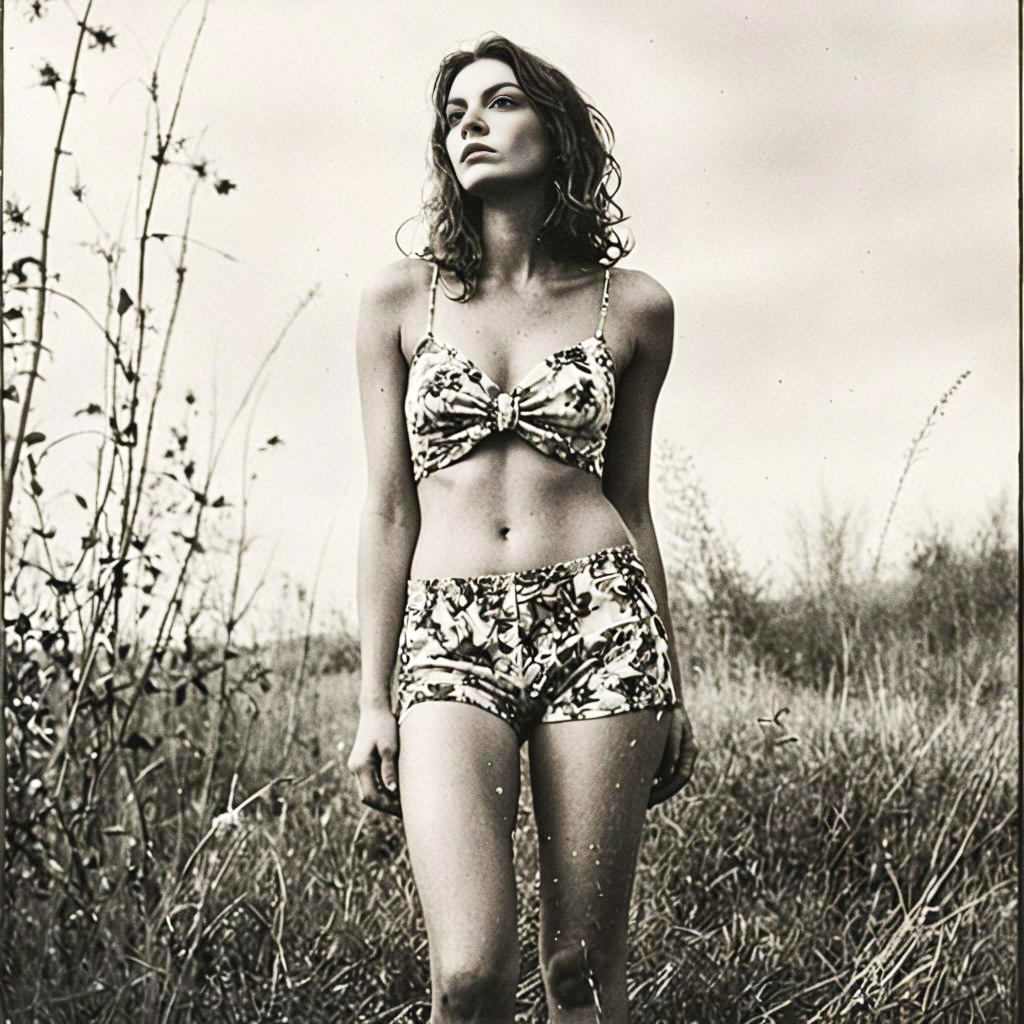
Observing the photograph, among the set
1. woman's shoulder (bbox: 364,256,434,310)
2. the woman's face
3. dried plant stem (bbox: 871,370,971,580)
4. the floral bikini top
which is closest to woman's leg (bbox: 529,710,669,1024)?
the floral bikini top

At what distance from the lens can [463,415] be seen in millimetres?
2627

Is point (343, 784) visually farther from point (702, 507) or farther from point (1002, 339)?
point (1002, 339)

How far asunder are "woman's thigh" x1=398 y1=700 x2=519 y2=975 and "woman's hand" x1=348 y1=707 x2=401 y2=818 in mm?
86

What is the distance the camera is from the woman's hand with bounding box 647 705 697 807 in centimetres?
276

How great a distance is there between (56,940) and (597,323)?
5.85 feet

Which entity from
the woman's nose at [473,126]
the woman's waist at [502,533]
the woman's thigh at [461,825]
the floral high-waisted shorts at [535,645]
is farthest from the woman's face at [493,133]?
the woman's thigh at [461,825]

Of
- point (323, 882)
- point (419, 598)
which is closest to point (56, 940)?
point (323, 882)

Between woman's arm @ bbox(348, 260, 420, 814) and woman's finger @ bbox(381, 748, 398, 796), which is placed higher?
woman's arm @ bbox(348, 260, 420, 814)

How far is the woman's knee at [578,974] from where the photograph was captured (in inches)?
102

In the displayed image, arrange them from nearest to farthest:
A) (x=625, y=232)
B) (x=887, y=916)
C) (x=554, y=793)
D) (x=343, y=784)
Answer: (x=554, y=793)
(x=625, y=232)
(x=887, y=916)
(x=343, y=784)

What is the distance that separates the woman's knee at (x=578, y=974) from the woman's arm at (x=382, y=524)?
1.24 feet

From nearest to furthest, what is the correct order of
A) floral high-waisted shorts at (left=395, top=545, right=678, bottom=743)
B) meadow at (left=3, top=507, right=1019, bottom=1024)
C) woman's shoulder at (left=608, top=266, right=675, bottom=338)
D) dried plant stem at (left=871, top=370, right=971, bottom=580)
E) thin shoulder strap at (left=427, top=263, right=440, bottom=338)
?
floral high-waisted shorts at (left=395, top=545, right=678, bottom=743)
thin shoulder strap at (left=427, top=263, right=440, bottom=338)
woman's shoulder at (left=608, top=266, right=675, bottom=338)
meadow at (left=3, top=507, right=1019, bottom=1024)
dried plant stem at (left=871, top=370, right=971, bottom=580)

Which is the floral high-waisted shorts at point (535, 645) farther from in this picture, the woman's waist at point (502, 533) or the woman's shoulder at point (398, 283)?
the woman's shoulder at point (398, 283)

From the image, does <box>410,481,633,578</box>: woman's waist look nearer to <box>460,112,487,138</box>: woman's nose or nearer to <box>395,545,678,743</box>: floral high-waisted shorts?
<box>395,545,678,743</box>: floral high-waisted shorts
